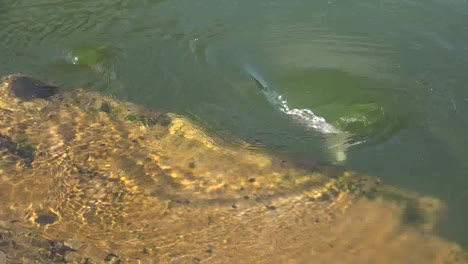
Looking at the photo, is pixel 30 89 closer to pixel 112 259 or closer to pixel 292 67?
pixel 112 259

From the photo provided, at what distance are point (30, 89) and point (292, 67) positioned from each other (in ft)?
8.65

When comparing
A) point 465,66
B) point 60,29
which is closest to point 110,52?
point 60,29

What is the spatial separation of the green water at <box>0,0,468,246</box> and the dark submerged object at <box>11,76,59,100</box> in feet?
0.89

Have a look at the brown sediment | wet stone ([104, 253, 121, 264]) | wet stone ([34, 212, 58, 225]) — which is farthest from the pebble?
wet stone ([104, 253, 121, 264])

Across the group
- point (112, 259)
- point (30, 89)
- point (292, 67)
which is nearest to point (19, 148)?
point (30, 89)

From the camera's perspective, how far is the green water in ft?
15.8

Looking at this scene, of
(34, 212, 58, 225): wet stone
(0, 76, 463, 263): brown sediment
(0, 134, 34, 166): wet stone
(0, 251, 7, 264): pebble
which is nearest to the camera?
(0, 251, 7, 264): pebble

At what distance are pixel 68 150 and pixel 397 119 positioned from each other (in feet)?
9.47

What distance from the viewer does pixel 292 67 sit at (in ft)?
19.4

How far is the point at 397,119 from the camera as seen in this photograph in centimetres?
511

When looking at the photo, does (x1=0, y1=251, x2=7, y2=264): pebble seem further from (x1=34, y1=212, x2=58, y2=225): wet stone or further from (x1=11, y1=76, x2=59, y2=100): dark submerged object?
(x1=11, y1=76, x2=59, y2=100): dark submerged object

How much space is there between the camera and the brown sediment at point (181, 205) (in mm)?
3844

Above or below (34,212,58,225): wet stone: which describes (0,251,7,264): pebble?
below

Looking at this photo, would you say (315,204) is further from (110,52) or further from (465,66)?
(110,52)
